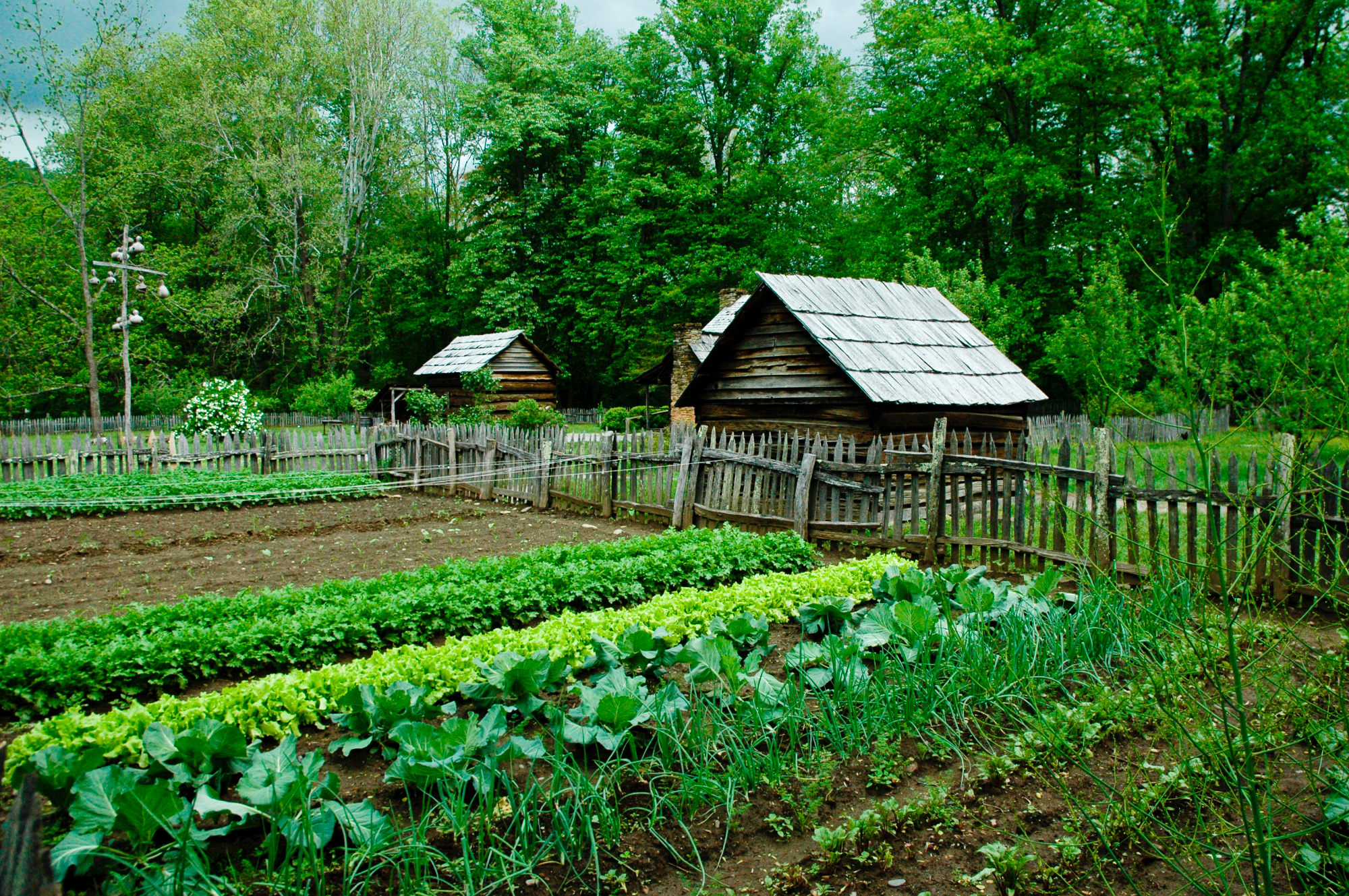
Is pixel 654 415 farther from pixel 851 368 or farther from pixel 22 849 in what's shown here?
pixel 22 849

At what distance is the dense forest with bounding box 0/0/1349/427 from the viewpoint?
28.4 metres

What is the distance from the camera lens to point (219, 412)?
20984 millimetres

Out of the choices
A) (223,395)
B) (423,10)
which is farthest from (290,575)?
(423,10)

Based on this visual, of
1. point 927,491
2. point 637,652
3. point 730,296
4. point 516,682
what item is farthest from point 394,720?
point 730,296

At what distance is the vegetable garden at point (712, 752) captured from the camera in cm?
286

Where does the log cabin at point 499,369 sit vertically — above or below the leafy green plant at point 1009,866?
above

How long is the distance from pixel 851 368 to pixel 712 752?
28.1 feet

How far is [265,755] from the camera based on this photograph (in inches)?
138

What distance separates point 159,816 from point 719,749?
248 centimetres

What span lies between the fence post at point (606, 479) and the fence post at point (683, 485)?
1.74 meters

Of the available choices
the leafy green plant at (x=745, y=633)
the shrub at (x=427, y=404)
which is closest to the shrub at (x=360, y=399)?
the shrub at (x=427, y=404)

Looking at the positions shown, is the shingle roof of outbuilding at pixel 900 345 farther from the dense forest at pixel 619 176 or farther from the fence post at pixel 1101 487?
the dense forest at pixel 619 176

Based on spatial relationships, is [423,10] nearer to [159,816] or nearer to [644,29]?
[644,29]

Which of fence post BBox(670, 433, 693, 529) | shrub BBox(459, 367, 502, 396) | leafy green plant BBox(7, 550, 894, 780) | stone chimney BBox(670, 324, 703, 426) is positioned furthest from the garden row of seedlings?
stone chimney BBox(670, 324, 703, 426)
